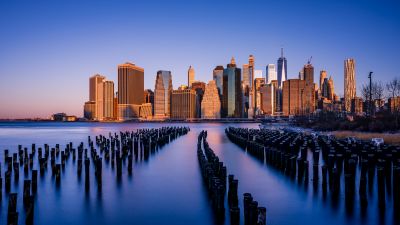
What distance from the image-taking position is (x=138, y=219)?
50.8ft

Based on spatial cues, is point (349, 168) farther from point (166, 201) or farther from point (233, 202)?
point (166, 201)

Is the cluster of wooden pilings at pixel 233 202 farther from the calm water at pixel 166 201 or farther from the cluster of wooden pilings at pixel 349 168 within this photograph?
the cluster of wooden pilings at pixel 349 168

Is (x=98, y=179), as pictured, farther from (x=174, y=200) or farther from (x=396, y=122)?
(x=396, y=122)

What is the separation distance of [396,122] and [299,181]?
108 feet

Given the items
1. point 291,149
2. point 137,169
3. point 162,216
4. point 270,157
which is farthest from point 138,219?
point 291,149

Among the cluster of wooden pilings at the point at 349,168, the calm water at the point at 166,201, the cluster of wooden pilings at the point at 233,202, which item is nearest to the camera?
the cluster of wooden pilings at the point at 233,202

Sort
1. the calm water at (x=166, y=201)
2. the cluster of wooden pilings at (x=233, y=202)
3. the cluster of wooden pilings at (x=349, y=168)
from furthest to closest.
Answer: the cluster of wooden pilings at (x=349, y=168) < the calm water at (x=166, y=201) < the cluster of wooden pilings at (x=233, y=202)

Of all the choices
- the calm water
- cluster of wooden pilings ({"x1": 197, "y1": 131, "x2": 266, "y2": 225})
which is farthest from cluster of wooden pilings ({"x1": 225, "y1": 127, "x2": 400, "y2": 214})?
cluster of wooden pilings ({"x1": 197, "y1": 131, "x2": 266, "y2": 225})

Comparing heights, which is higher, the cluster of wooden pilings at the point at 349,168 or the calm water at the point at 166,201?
the cluster of wooden pilings at the point at 349,168

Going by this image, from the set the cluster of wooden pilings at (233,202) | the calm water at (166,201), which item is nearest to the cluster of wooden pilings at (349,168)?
the calm water at (166,201)

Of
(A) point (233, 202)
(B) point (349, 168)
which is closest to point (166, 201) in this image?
(A) point (233, 202)

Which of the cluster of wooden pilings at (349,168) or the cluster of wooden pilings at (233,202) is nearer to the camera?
the cluster of wooden pilings at (233,202)

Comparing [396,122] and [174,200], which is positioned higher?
[396,122]

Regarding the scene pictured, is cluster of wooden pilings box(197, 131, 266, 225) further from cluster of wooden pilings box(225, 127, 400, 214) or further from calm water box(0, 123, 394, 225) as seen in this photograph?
cluster of wooden pilings box(225, 127, 400, 214)
